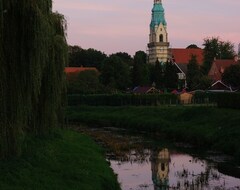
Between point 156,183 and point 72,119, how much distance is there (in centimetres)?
4227

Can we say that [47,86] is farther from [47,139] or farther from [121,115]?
[121,115]

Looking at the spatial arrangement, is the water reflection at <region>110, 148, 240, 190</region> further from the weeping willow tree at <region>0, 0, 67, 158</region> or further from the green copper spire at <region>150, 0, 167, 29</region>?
the green copper spire at <region>150, 0, 167, 29</region>

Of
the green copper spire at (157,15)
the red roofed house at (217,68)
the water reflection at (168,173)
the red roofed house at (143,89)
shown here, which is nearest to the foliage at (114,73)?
the red roofed house at (143,89)

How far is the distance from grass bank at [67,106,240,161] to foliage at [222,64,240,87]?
2421 cm

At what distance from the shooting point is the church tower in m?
143

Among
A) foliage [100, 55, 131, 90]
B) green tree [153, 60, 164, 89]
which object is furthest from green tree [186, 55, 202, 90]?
foliage [100, 55, 131, 90]

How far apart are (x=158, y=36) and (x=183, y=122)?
10729cm

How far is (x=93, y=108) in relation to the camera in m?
67.4

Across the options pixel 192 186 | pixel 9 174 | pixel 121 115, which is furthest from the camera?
pixel 121 115

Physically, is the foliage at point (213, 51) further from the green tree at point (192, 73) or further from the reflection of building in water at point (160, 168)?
the reflection of building in water at point (160, 168)

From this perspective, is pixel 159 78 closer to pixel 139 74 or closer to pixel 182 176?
pixel 139 74

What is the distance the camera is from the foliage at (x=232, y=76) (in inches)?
3098

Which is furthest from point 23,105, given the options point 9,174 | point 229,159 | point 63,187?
point 229,159

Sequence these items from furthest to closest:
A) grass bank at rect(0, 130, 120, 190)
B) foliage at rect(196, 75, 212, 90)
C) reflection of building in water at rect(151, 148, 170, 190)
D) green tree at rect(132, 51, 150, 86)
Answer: green tree at rect(132, 51, 150, 86), foliage at rect(196, 75, 212, 90), reflection of building in water at rect(151, 148, 170, 190), grass bank at rect(0, 130, 120, 190)
